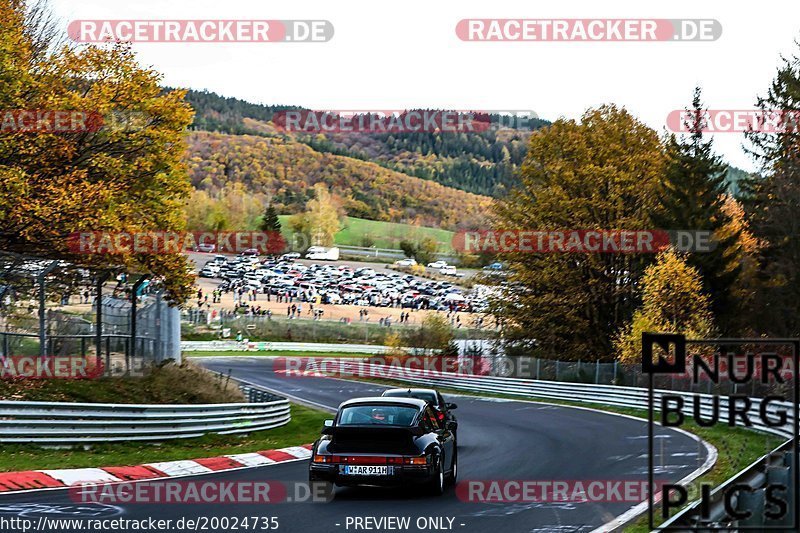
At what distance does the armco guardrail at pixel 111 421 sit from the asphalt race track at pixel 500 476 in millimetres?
3366

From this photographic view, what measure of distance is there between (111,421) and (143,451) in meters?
0.94

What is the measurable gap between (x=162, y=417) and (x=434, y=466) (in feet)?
27.7

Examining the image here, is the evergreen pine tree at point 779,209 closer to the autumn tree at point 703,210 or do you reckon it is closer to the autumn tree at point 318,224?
the autumn tree at point 703,210

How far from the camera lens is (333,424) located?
46.6 feet

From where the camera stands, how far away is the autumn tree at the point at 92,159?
24.1m

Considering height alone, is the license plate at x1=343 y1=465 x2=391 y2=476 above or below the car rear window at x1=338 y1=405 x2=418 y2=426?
below

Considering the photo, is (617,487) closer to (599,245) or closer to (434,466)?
(434,466)

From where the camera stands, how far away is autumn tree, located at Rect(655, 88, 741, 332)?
51.5 m

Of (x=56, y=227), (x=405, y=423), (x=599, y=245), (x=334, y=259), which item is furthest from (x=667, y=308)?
(x=334, y=259)

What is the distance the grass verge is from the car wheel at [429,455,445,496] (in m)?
5.93
